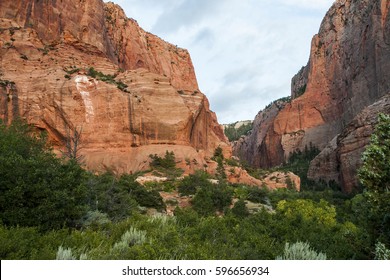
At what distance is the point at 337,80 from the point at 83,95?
239 ft

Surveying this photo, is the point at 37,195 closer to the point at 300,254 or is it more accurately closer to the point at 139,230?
the point at 139,230

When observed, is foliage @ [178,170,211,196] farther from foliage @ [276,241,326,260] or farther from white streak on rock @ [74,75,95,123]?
foliage @ [276,241,326,260]

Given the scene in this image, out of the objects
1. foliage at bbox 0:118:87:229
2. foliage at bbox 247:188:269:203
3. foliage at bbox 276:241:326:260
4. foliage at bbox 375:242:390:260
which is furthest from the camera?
foliage at bbox 247:188:269:203

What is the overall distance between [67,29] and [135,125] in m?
20.8

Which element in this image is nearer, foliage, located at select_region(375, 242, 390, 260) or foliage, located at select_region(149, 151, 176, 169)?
foliage, located at select_region(375, 242, 390, 260)

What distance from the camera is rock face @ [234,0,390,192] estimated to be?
72.7 m

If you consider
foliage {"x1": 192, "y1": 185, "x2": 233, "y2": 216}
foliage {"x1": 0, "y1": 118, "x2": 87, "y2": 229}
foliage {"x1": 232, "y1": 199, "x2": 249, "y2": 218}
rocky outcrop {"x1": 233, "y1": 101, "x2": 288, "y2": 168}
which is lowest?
foliage {"x1": 232, "y1": 199, "x2": 249, "y2": 218}

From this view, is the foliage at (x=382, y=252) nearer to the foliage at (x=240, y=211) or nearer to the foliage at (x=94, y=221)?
the foliage at (x=94, y=221)

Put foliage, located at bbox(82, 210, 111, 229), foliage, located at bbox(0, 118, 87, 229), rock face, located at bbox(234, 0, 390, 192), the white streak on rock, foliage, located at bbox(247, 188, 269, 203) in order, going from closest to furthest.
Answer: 1. foliage, located at bbox(0, 118, 87, 229)
2. foliage, located at bbox(82, 210, 111, 229)
3. foliage, located at bbox(247, 188, 269, 203)
4. the white streak on rock
5. rock face, located at bbox(234, 0, 390, 192)

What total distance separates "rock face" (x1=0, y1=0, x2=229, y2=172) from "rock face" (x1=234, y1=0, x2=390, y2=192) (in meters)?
44.2

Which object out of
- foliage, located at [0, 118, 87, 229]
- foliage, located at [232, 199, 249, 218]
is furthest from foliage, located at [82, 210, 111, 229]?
foliage, located at [232, 199, 249, 218]

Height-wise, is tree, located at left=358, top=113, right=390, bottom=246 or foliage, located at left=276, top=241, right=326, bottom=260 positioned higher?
tree, located at left=358, top=113, right=390, bottom=246

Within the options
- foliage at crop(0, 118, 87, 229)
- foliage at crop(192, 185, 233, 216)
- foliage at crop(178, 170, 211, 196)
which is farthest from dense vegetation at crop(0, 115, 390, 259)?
foliage at crop(178, 170, 211, 196)
